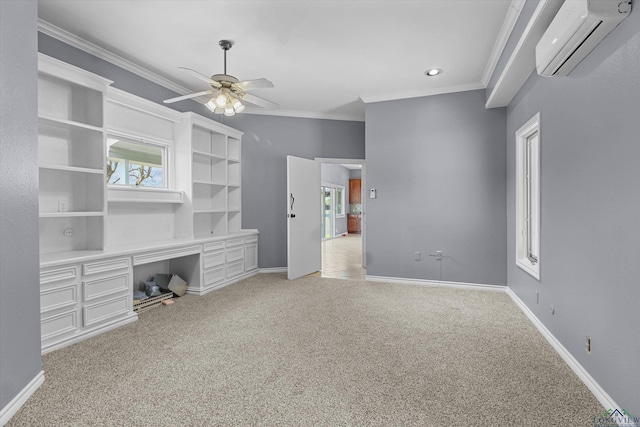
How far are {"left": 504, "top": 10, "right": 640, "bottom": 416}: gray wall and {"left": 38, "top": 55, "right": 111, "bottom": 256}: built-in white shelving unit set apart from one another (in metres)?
3.85

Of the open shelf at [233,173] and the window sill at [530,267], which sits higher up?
the open shelf at [233,173]

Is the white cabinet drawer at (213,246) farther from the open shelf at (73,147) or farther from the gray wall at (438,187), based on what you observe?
the gray wall at (438,187)

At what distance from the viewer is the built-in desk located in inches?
98.0

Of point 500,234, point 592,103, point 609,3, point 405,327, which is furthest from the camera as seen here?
point 500,234

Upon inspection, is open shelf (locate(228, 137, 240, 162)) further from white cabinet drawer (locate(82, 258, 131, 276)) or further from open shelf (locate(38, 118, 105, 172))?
white cabinet drawer (locate(82, 258, 131, 276))

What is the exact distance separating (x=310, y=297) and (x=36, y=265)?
2669 mm

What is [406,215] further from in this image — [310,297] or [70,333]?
[70,333]

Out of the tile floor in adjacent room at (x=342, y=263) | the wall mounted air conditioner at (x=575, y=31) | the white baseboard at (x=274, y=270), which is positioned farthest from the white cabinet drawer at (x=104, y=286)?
the wall mounted air conditioner at (x=575, y=31)

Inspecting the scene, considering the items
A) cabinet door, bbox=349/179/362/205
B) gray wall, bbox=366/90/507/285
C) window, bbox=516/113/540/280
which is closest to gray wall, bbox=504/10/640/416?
window, bbox=516/113/540/280

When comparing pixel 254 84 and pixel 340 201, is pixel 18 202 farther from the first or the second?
pixel 340 201

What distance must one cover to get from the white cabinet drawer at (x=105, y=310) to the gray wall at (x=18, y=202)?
→ 2.37 feet

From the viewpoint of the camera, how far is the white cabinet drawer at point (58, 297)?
2.44 meters

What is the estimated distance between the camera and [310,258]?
5.34 m

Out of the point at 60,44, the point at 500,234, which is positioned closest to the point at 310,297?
the point at 500,234
